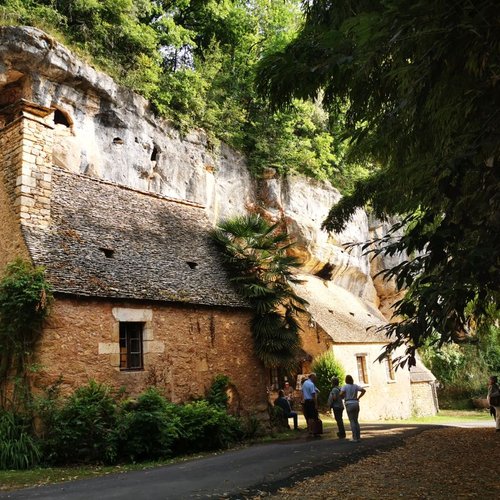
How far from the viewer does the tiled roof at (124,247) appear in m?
11.7

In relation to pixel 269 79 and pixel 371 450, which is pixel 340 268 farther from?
pixel 269 79

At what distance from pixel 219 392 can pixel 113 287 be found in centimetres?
393

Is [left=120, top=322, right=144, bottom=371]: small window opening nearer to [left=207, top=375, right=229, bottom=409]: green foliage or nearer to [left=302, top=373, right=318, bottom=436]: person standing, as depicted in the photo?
[left=207, top=375, right=229, bottom=409]: green foliage

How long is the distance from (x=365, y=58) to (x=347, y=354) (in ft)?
64.7

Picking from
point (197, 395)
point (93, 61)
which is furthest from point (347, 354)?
point (93, 61)

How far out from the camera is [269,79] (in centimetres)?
583

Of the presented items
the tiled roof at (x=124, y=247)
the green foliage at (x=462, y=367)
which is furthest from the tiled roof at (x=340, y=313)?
the green foliage at (x=462, y=367)

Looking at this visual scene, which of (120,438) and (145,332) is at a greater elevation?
(145,332)

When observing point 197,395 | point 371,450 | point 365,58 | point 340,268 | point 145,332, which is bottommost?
point 371,450

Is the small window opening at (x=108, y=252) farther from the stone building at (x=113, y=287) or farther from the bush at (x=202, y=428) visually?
the bush at (x=202, y=428)

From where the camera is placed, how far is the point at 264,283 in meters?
15.3

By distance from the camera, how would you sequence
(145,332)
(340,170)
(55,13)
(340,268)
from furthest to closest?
(340,170)
(340,268)
(55,13)
(145,332)

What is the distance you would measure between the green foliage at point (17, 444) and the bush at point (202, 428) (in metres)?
2.99

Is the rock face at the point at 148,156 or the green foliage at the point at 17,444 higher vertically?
the rock face at the point at 148,156
